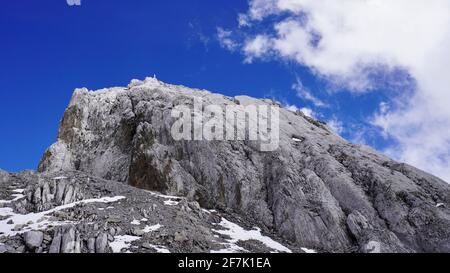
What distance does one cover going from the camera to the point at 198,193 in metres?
61.2

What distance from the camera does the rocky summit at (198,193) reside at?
1766 inches

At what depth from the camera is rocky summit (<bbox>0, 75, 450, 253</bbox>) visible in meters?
44.8

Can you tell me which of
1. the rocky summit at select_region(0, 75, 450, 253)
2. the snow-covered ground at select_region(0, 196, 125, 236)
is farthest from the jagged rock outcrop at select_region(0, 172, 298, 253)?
the rocky summit at select_region(0, 75, 450, 253)

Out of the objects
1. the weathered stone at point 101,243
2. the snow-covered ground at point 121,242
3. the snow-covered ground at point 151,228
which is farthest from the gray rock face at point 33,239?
the snow-covered ground at point 151,228

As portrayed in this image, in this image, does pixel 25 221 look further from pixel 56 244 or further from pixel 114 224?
pixel 114 224

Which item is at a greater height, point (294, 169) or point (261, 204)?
point (294, 169)

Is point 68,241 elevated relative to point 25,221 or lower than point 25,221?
lower

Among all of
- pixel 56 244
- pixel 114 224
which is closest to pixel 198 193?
pixel 114 224

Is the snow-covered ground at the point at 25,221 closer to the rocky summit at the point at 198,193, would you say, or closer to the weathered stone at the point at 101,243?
the rocky summit at the point at 198,193

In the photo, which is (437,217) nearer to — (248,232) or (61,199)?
(248,232)

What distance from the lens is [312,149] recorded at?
7119 cm

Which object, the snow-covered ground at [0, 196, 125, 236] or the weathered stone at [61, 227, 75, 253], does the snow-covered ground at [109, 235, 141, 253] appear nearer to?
the weathered stone at [61, 227, 75, 253]
